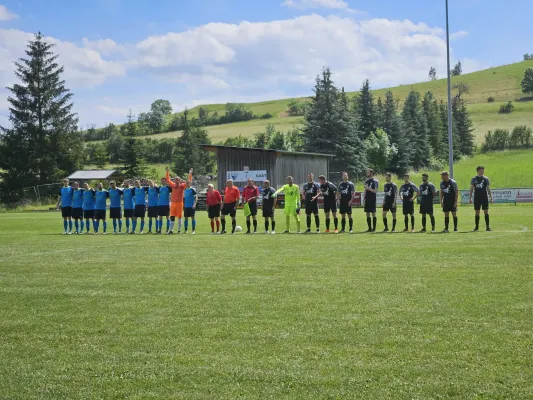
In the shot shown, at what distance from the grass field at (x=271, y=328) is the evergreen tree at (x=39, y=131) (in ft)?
177

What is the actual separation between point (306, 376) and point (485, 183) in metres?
16.3

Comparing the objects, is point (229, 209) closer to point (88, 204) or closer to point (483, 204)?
point (88, 204)

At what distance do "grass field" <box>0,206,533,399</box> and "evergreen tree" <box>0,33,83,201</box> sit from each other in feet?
177

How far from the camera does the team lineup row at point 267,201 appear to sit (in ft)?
66.4

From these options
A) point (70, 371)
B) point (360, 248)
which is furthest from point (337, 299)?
point (360, 248)

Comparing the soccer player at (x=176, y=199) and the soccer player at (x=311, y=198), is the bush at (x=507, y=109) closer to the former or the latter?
the soccer player at (x=311, y=198)

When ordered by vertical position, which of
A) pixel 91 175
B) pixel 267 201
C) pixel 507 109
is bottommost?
pixel 267 201

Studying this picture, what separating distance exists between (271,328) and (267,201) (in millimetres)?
15412

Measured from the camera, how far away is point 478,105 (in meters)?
124

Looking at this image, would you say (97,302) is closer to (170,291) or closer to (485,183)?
(170,291)

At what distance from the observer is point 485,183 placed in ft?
A: 65.2

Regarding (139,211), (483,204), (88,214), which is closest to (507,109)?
(483,204)

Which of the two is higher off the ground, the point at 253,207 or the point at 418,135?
the point at 418,135

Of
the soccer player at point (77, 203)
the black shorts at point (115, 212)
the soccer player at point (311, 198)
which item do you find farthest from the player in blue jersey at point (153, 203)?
the soccer player at point (311, 198)
